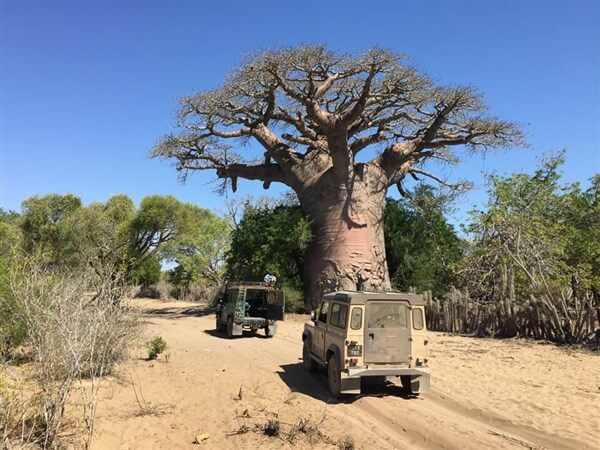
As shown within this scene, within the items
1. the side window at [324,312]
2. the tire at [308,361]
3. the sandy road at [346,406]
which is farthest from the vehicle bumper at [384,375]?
the tire at [308,361]

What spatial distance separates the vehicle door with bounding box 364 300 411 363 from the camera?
8398mm

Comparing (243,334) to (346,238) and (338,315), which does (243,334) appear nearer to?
(346,238)

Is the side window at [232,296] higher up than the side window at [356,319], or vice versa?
the side window at [232,296]

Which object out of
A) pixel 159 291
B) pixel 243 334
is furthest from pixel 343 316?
pixel 159 291

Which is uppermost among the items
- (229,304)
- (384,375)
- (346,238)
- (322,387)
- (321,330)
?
(346,238)

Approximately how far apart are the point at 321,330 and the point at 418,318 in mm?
2051

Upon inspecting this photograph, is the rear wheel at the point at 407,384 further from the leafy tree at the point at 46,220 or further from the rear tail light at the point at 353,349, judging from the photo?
the leafy tree at the point at 46,220

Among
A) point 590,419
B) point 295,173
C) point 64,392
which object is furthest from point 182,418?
point 295,173

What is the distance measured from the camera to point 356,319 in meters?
8.45

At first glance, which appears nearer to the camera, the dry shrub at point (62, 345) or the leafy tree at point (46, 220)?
the dry shrub at point (62, 345)

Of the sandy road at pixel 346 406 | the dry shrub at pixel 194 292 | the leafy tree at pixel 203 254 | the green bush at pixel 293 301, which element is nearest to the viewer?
the sandy road at pixel 346 406

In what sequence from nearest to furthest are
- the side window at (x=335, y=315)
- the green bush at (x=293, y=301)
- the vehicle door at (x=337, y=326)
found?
the vehicle door at (x=337, y=326)
the side window at (x=335, y=315)
the green bush at (x=293, y=301)

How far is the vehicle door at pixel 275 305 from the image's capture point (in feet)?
53.6

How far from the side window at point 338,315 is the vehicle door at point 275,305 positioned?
277 inches
